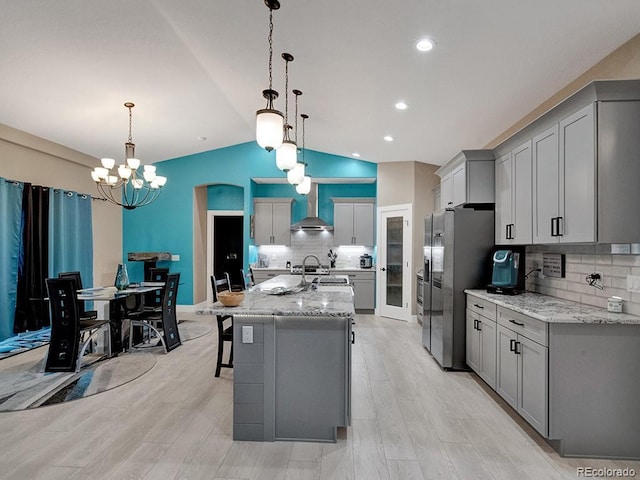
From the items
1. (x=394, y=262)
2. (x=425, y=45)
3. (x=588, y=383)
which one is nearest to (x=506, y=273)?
(x=588, y=383)

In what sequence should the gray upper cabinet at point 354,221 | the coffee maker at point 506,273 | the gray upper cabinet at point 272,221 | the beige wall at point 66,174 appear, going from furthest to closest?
the gray upper cabinet at point 272,221 → the gray upper cabinet at point 354,221 → the beige wall at point 66,174 → the coffee maker at point 506,273

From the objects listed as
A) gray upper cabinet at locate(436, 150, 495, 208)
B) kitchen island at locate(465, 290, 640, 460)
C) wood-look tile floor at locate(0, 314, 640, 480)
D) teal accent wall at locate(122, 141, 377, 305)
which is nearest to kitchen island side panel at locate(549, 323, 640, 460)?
kitchen island at locate(465, 290, 640, 460)

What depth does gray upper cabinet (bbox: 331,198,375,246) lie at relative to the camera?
7281mm

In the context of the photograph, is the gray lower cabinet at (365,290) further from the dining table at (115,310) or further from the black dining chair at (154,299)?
the dining table at (115,310)

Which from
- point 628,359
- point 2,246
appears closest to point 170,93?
point 2,246

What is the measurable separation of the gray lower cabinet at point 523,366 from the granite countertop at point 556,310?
7 cm

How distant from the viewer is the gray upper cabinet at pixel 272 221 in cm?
739

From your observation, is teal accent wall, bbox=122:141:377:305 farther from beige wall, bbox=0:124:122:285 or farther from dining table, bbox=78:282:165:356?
dining table, bbox=78:282:165:356

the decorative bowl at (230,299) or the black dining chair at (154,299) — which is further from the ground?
the decorative bowl at (230,299)

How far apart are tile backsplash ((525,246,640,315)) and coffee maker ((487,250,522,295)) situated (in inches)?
11.1

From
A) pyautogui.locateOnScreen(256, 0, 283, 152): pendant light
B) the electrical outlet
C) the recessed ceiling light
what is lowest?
the electrical outlet

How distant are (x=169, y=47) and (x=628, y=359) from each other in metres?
4.86

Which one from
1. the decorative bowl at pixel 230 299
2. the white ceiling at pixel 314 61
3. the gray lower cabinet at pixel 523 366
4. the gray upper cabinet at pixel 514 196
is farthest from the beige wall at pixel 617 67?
the decorative bowl at pixel 230 299

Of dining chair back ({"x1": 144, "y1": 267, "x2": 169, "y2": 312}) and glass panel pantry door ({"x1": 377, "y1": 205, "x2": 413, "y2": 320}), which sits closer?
dining chair back ({"x1": 144, "y1": 267, "x2": 169, "y2": 312})
